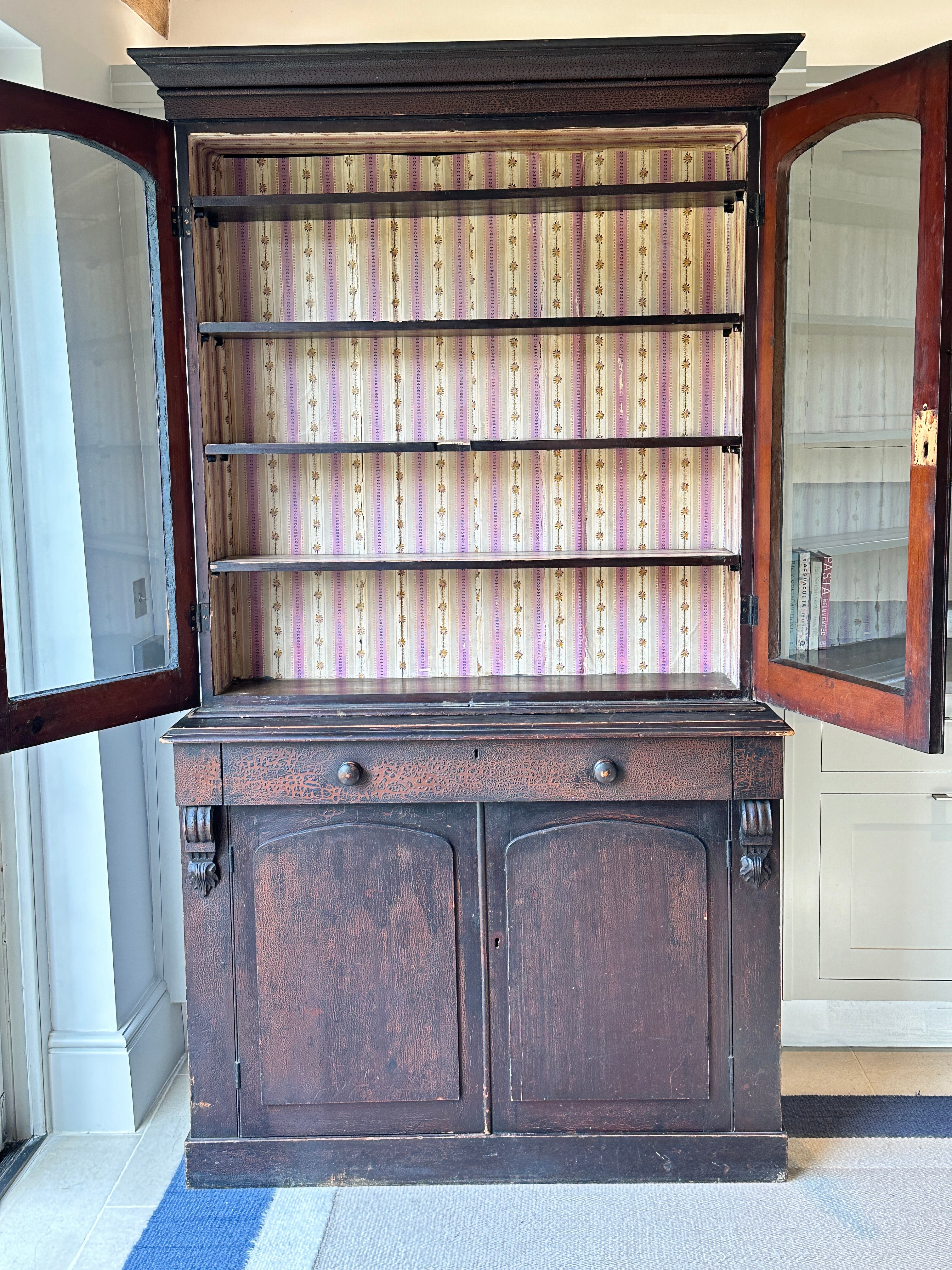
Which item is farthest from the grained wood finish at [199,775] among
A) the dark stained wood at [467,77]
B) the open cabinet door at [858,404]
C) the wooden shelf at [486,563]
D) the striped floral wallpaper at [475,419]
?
the dark stained wood at [467,77]

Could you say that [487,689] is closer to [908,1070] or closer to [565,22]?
[908,1070]

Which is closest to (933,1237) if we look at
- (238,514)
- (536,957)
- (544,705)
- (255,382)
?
(536,957)

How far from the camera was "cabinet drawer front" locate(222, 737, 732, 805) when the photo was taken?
91.9 inches

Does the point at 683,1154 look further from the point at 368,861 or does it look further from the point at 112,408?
the point at 112,408

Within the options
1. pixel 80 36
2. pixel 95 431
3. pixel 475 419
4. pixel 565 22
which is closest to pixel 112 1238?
pixel 95 431

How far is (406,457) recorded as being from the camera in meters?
2.72

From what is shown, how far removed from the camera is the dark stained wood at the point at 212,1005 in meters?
2.40

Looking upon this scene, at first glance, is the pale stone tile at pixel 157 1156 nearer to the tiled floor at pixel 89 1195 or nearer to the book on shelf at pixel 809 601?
the tiled floor at pixel 89 1195

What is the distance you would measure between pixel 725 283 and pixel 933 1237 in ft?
7.20

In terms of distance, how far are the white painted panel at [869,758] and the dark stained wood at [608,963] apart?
774 mm

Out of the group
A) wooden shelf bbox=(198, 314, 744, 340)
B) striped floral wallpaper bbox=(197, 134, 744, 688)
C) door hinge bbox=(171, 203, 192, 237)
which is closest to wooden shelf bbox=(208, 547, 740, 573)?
striped floral wallpaper bbox=(197, 134, 744, 688)

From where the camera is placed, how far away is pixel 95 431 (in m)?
2.48

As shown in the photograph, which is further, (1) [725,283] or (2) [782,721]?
(1) [725,283]

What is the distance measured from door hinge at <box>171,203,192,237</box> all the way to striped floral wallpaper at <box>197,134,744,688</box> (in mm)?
197
